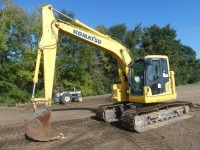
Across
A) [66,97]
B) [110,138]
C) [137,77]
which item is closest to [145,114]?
[137,77]

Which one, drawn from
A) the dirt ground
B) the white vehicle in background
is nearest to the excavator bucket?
the dirt ground

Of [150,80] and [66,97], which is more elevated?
[150,80]

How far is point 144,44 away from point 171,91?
3127 centimetres

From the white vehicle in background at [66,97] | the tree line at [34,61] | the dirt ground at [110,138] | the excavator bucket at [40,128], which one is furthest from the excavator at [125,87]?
the tree line at [34,61]

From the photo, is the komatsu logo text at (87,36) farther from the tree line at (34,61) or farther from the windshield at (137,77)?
the tree line at (34,61)

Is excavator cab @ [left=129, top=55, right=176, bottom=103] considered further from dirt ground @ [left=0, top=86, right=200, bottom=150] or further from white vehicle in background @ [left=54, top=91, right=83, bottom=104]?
white vehicle in background @ [left=54, top=91, right=83, bottom=104]

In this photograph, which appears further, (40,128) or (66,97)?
(66,97)

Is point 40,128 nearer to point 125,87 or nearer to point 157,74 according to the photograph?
point 125,87

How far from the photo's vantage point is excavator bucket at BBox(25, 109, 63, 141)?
7.41m

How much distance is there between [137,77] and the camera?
9.83 m

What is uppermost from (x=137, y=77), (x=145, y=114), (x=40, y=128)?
(x=137, y=77)

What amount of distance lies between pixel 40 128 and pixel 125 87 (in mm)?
4075

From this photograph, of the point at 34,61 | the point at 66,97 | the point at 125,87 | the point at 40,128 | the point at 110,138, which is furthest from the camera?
the point at 34,61

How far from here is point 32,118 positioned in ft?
24.7
